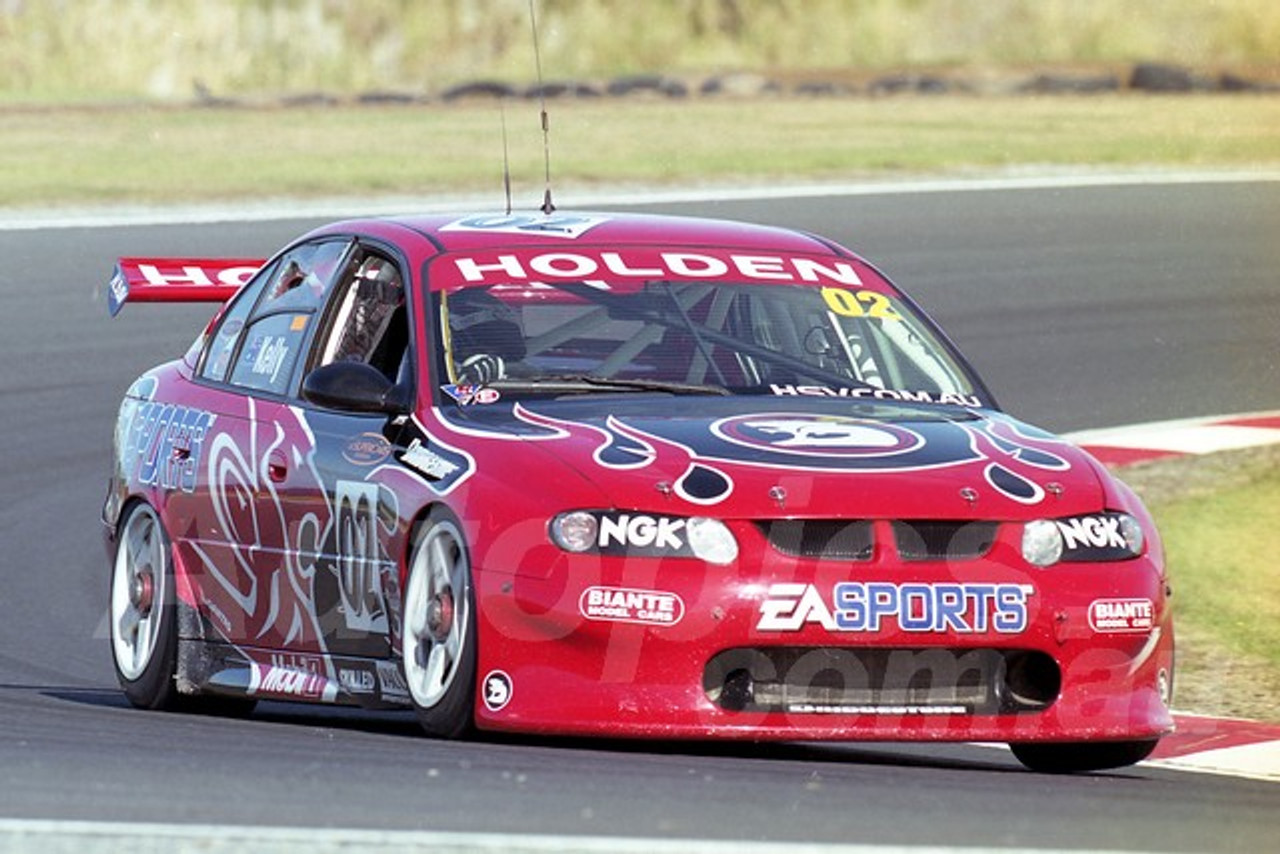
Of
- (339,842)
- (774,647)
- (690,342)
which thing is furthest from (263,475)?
(339,842)

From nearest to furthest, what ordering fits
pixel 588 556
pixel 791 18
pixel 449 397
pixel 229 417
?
pixel 588 556 < pixel 449 397 < pixel 229 417 < pixel 791 18

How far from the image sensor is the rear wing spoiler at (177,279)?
29.7 feet

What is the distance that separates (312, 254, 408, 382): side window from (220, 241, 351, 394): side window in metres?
0.07

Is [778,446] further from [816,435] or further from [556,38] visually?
[556,38]

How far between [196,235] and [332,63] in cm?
1469

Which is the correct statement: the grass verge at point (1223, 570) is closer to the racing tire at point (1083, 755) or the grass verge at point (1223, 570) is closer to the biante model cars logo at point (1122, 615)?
the racing tire at point (1083, 755)

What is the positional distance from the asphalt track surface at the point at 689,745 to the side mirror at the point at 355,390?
2.49 feet

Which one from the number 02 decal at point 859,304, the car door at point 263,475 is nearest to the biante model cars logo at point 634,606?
the car door at point 263,475

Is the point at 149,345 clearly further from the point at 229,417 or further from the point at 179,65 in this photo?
the point at 179,65

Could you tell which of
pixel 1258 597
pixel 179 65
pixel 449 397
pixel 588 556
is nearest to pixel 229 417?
pixel 449 397

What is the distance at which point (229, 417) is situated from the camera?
808cm

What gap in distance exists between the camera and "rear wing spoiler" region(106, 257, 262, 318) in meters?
9.05

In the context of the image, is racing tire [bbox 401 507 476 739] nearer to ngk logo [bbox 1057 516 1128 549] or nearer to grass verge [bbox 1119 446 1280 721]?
ngk logo [bbox 1057 516 1128 549]

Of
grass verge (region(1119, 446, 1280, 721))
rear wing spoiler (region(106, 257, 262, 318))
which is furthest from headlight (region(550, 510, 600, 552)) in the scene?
grass verge (region(1119, 446, 1280, 721))
